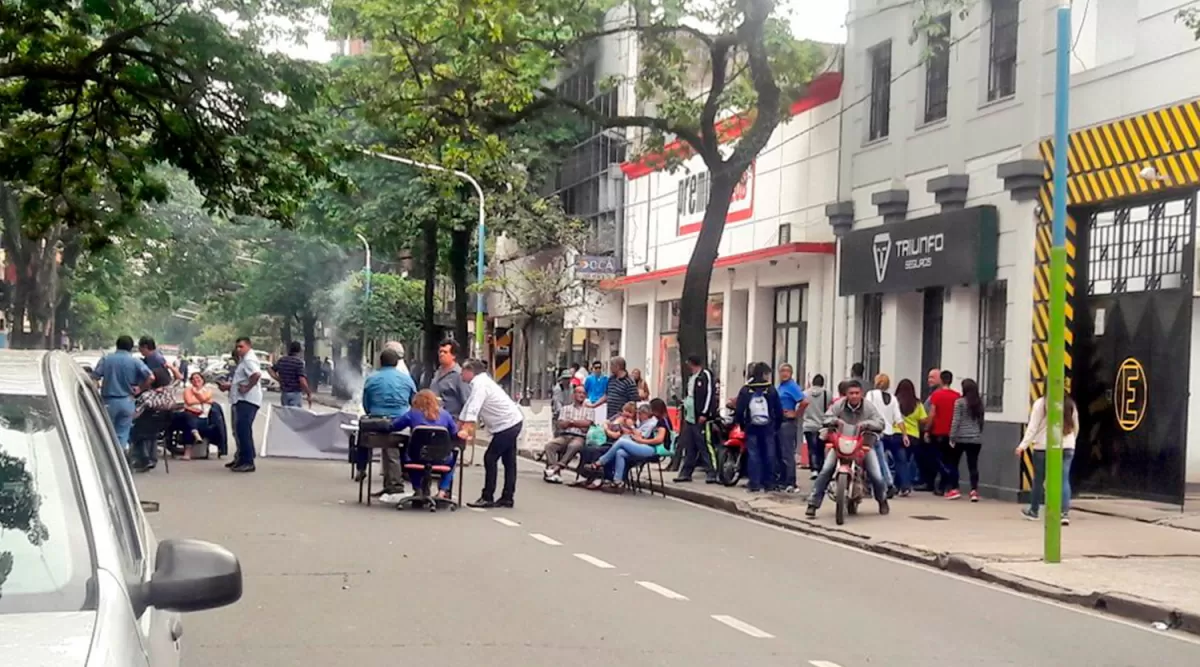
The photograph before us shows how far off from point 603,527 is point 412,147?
28.9ft

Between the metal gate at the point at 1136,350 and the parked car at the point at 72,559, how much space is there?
14856mm

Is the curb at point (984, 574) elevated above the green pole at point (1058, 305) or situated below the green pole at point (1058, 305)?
below

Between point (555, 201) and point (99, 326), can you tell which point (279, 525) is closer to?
point (555, 201)

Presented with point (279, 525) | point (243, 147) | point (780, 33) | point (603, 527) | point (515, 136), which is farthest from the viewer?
point (515, 136)

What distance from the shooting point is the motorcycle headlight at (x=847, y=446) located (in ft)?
52.6

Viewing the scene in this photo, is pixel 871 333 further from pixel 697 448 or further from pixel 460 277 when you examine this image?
pixel 460 277

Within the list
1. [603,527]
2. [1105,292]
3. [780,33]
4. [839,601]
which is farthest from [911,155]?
[839,601]

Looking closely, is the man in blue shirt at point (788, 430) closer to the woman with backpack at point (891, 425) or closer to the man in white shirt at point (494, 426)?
the woman with backpack at point (891, 425)

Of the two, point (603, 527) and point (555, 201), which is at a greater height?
point (555, 201)

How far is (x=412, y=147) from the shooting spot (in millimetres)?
21953

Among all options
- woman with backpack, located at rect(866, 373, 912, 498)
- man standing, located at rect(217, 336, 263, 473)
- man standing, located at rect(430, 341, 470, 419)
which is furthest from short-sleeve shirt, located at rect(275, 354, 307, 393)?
woman with backpack, located at rect(866, 373, 912, 498)

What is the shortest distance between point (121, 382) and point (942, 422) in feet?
33.4

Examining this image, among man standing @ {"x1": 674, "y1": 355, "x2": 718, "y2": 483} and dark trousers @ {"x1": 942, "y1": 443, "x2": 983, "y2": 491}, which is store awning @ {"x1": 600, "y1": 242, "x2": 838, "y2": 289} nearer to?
man standing @ {"x1": 674, "y1": 355, "x2": 718, "y2": 483}

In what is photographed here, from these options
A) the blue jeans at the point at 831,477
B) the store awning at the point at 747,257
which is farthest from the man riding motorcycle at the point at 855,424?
the store awning at the point at 747,257
